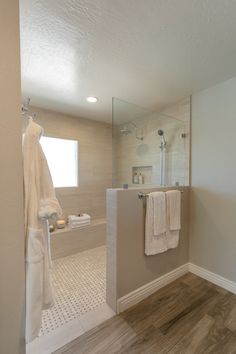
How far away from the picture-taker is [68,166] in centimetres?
310

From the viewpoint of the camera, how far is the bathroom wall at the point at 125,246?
1562 millimetres

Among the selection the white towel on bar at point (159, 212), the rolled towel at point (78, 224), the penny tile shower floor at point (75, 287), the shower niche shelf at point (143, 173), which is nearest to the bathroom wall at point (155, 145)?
the shower niche shelf at point (143, 173)

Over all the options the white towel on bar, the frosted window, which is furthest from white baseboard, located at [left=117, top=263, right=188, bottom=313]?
the frosted window

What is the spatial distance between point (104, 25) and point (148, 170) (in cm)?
155

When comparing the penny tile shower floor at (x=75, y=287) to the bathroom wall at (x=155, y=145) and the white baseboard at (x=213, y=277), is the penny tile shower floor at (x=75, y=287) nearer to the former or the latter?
the white baseboard at (x=213, y=277)

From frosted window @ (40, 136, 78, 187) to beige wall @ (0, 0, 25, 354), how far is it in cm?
218

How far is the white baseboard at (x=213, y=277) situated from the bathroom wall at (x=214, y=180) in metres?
0.05

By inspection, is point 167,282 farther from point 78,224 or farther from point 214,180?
point 78,224

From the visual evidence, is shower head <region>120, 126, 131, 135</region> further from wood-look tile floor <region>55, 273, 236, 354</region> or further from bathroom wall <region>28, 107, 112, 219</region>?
wood-look tile floor <region>55, 273, 236, 354</region>

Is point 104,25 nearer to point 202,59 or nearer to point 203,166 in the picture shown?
point 202,59

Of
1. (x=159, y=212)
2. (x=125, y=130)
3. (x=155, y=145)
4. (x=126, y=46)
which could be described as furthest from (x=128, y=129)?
(x=159, y=212)

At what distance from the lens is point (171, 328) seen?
1.41 metres

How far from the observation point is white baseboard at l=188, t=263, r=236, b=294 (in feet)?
6.09

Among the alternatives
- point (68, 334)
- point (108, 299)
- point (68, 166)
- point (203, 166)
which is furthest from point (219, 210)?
point (68, 166)
